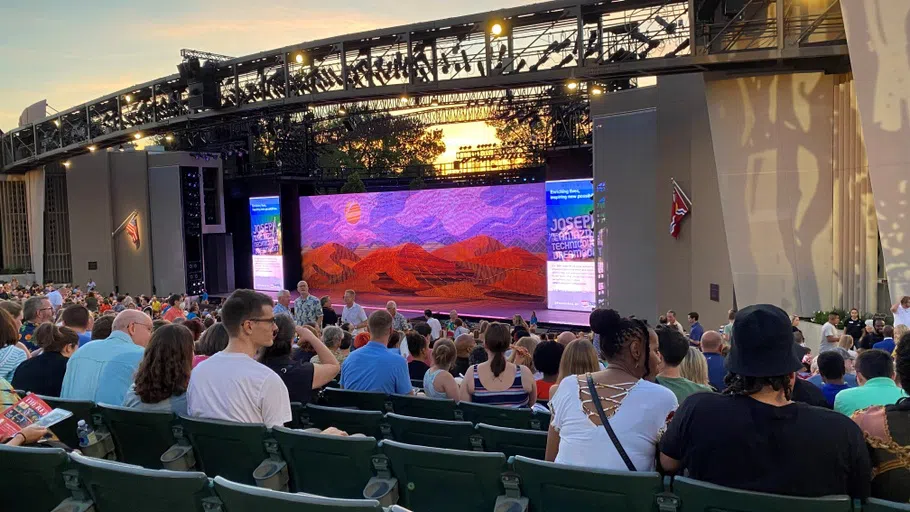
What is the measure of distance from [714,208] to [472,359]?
9.33 m

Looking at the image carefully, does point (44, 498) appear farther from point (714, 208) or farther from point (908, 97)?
point (714, 208)

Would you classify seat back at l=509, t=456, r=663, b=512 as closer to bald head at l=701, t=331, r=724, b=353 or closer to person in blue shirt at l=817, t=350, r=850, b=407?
person in blue shirt at l=817, t=350, r=850, b=407

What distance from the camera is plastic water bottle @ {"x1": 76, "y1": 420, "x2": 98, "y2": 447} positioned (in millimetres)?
3707

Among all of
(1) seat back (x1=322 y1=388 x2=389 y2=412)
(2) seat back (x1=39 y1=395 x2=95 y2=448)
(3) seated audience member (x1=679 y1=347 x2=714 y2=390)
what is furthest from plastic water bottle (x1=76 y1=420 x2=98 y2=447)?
(3) seated audience member (x1=679 y1=347 x2=714 y2=390)

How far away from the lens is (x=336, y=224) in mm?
25891

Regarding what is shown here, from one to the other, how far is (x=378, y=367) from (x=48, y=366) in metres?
2.17

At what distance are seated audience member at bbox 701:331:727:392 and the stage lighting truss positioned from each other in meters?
7.48

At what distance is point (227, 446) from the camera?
3373 mm

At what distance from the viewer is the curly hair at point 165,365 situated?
11.8 feet

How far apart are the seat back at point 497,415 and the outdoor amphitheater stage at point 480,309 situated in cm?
1297

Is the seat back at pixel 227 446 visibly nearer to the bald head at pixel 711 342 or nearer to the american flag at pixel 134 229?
the bald head at pixel 711 342

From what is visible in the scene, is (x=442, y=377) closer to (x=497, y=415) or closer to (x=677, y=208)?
(x=497, y=415)

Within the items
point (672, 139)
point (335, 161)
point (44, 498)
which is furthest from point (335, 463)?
point (335, 161)

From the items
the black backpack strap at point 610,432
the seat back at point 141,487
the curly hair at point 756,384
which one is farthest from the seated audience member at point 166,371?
the curly hair at point 756,384
